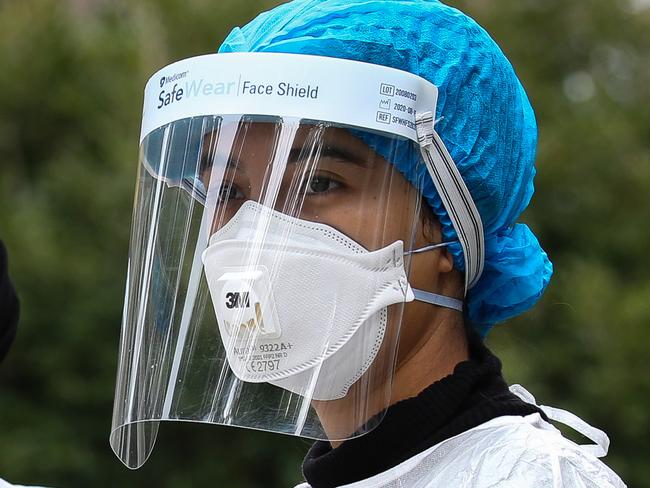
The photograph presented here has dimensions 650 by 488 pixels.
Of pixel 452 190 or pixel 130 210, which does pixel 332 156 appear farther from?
pixel 130 210

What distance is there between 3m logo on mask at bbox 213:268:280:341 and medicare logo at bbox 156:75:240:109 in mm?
364

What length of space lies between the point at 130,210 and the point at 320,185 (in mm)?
5641

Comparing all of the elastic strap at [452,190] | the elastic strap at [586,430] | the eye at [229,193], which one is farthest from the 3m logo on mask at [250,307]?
the elastic strap at [586,430]

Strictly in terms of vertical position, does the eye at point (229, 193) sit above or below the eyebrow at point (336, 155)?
below

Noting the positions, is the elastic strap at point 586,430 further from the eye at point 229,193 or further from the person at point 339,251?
the eye at point 229,193

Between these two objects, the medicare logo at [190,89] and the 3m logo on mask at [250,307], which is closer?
the 3m logo on mask at [250,307]

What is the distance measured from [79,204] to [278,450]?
2366 millimetres

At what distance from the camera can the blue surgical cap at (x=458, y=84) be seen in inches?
86.7

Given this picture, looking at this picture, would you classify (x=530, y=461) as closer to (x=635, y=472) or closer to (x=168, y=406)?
(x=168, y=406)

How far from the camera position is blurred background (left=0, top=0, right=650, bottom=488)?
692 cm

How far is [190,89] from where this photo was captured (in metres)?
2.20

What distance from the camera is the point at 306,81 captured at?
2.11 metres

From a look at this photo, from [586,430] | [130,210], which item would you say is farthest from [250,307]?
[130,210]

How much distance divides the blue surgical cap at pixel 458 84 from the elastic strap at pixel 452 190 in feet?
0.05
